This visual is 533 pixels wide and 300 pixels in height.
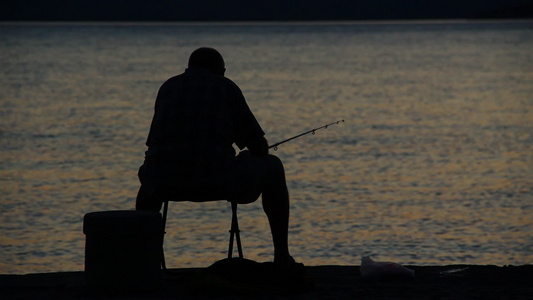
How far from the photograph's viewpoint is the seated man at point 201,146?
20.4 feet

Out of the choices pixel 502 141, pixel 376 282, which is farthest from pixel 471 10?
pixel 376 282

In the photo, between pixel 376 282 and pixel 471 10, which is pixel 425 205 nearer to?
pixel 376 282

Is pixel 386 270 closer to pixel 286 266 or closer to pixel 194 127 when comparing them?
pixel 286 266

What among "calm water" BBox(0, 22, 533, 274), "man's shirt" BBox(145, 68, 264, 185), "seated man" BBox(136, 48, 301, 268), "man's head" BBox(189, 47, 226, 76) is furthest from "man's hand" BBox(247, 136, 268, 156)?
"calm water" BBox(0, 22, 533, 274)

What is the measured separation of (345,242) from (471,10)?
568ft

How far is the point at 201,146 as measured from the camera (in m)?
6.21

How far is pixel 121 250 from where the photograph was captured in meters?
5.99

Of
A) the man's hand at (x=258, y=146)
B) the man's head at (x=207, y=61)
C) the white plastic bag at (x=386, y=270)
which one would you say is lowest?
the white plastic bag at (x=386, y=270)

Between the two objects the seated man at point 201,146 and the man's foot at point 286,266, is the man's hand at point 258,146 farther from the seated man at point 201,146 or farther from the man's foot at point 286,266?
the man's foot at point 286,266

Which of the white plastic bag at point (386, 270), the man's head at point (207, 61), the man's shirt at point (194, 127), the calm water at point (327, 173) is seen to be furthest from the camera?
the calm water at point (327, 173)

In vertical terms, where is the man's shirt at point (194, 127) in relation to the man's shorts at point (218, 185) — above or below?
above

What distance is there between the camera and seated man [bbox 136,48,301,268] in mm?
6207

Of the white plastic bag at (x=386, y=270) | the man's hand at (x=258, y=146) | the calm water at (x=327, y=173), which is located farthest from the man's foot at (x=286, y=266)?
the calm water at (x=327, y=173)

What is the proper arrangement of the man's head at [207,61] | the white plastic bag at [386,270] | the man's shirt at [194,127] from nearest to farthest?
1. the man's shirt at [194,127]
2. the man's head at [207,61]
3. the white plastic bag at [386,270]
